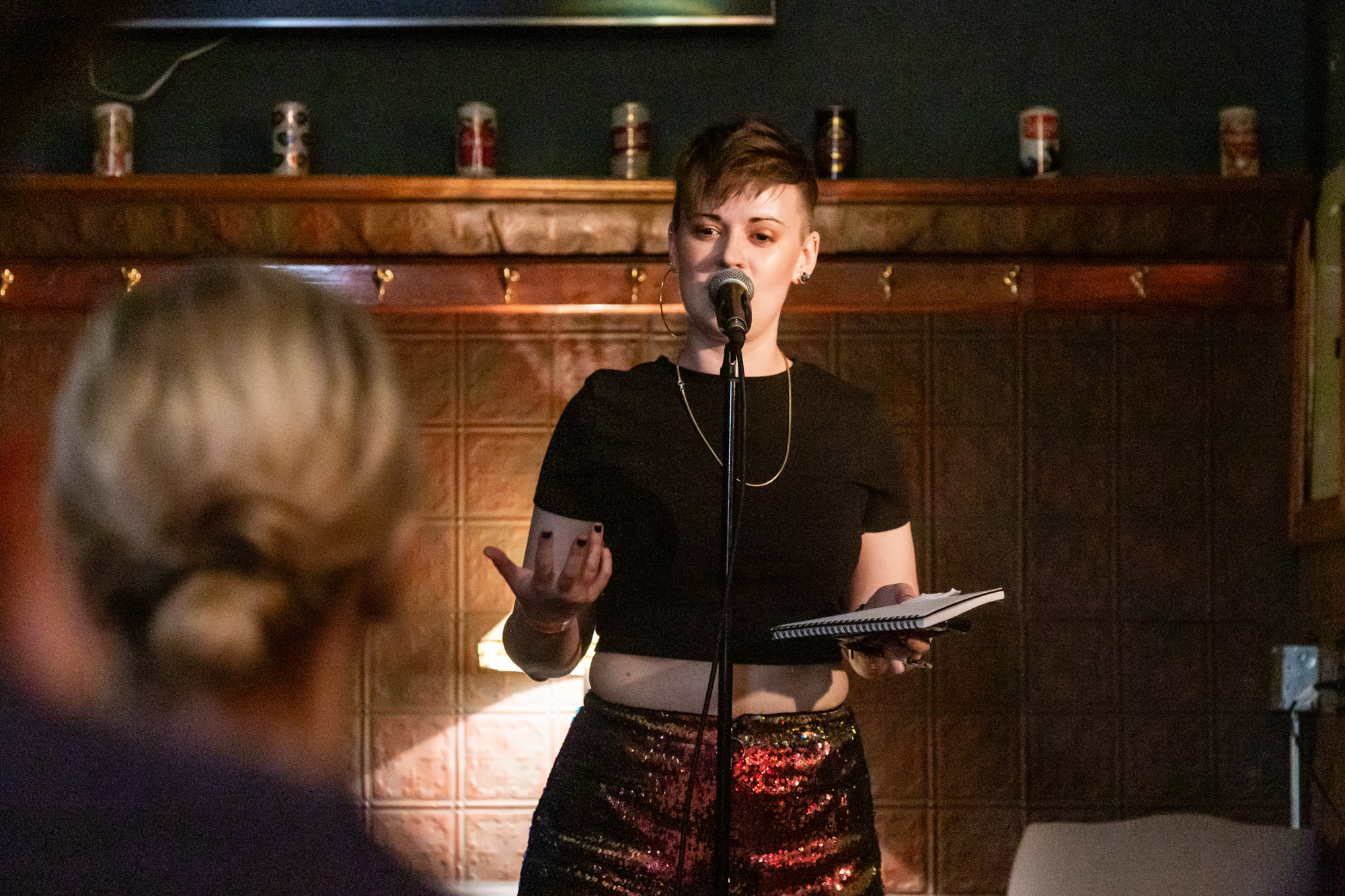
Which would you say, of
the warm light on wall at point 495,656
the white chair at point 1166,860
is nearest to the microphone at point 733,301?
the white chair at point 1166,860

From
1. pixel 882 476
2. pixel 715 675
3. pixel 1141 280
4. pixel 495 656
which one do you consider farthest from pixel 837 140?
pixel 715 675

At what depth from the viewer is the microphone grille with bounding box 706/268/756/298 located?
1.56m

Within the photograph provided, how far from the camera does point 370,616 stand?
1.66 feet

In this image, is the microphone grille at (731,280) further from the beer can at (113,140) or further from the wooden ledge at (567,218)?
the beer can at (113,140)

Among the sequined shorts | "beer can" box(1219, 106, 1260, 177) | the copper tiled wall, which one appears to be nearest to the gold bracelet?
the sequined shorts

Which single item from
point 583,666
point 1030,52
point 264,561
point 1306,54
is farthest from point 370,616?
point 1306,54

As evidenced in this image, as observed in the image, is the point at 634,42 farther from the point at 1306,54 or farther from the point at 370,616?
the point at 370,616

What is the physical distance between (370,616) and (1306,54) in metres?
3.58

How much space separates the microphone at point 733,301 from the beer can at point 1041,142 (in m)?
1.95

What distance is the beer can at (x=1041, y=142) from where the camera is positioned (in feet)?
10.8

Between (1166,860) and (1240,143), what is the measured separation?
188cm

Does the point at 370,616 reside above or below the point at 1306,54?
below

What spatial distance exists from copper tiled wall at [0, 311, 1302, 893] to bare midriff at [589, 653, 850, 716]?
68.6 inches

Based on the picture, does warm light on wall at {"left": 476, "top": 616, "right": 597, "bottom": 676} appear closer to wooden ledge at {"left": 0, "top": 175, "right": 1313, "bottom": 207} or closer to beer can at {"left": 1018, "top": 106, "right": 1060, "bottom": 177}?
wooden ledge at {"left": 0, "top": 175, "right": 1313, "bottom": 207}
